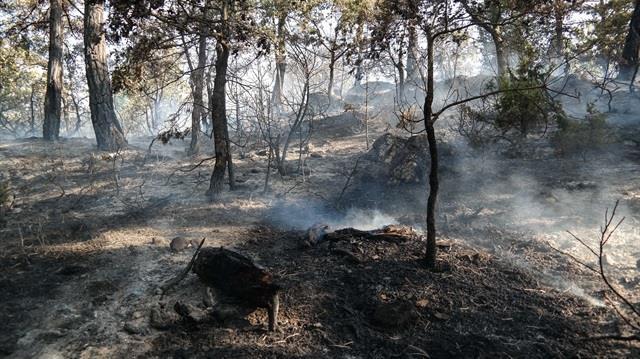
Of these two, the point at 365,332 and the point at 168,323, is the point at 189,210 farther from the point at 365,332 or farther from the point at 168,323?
the point at 365,332

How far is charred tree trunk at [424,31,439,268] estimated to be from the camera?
4.44 m

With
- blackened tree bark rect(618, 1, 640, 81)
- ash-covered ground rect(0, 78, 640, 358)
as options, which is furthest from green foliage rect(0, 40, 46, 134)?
blackened tree bark rect(618, 1, 640, 81)

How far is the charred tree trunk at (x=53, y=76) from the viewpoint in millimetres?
12586

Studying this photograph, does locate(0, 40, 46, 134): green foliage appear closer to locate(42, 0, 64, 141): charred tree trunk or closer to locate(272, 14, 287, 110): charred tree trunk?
locate(42, 0, 64, 141): charred tree trunk

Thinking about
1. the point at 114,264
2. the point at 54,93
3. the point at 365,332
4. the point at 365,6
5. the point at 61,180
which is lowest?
the point at 365,332

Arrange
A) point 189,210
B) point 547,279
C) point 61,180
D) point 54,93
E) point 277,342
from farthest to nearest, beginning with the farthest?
point 54,93 < point 61,180 < point 189,210 < point 547,279 < point 277,342

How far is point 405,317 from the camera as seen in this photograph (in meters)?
4.12

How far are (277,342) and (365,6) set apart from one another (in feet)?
44.8

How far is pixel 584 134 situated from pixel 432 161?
6.43 meters

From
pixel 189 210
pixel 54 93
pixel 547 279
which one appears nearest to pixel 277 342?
pixel 547 279

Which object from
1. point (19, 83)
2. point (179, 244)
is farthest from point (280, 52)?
point (19, 83)

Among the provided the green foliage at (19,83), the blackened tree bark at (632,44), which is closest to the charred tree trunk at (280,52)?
the green foliage at (19,83)

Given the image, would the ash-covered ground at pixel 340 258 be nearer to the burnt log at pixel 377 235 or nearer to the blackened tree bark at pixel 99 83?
the burnt log at pixel 377 235

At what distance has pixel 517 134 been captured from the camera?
32.3 feet
